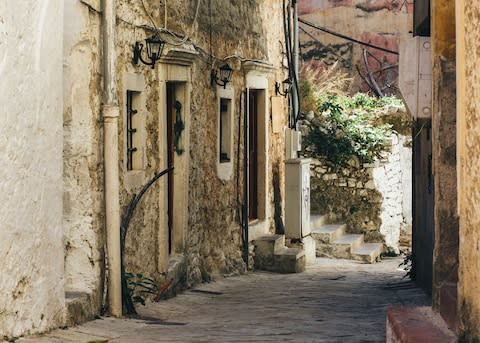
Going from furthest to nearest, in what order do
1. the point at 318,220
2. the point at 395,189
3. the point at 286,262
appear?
the point at 395,189, the point at 318,220, the point at 286,262

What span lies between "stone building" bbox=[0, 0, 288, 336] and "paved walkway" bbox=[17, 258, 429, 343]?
282mm

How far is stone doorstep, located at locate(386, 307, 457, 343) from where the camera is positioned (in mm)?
5004

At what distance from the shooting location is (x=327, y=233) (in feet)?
54.4

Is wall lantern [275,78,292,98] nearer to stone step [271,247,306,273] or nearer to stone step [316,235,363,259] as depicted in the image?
stone step [316,235,363,259]

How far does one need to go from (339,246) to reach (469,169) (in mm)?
11822

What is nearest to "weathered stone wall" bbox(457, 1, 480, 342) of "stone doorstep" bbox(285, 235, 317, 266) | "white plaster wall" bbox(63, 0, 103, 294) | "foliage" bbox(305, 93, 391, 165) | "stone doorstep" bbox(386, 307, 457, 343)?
"stone doorstep" bbox(386, 307, 457, 343)

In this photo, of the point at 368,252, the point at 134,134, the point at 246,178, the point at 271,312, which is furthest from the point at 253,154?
the point at 271,312

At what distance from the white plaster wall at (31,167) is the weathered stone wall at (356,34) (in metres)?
17.5

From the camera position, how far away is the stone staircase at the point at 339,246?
16422mm

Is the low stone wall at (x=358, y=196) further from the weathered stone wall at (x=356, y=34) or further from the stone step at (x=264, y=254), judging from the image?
the weathered stone wall at (x=356, y=34)

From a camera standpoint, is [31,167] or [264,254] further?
[264,254]

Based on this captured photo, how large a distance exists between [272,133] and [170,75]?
16.7ft

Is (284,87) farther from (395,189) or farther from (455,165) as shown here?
(455,165)

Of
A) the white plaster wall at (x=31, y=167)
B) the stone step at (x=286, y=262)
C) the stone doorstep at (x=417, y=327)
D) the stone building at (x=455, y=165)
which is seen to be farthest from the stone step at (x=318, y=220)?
the stone doorstep at (x=417, y=327)
